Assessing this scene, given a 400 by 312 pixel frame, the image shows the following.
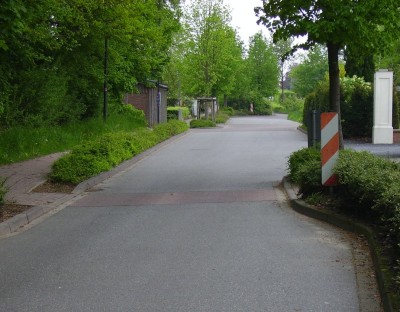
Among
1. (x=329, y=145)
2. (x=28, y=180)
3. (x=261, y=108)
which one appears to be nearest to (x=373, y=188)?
(x=329, y=145)

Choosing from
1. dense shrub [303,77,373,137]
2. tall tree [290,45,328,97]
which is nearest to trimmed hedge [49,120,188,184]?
dense shrub [303,77,373,137]

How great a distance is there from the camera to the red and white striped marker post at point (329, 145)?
29.7 feet

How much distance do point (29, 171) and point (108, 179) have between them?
6.43 feet

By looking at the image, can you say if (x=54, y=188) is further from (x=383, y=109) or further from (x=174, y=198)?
(x=383, y=109)

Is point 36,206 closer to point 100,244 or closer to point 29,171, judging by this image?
point 100,244

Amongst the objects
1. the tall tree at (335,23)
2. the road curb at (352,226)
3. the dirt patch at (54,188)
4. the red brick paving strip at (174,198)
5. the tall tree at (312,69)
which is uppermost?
the tall tree at (312,69)

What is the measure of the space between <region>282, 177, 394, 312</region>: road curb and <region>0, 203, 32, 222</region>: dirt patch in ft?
15.4

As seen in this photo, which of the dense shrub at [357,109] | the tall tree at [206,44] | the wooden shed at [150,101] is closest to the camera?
the dense shrub at [357,109]

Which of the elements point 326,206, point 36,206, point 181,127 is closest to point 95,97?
point 181,127

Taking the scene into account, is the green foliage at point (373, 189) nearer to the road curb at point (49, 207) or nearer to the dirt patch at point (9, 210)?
the road curb at point (49, 207)

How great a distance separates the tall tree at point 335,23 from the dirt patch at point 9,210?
627cm

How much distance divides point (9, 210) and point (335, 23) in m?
6.84

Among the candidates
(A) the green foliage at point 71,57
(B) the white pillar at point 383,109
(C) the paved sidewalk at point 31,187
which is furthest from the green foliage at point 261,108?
(C) the paved sidewalk at point 31,187

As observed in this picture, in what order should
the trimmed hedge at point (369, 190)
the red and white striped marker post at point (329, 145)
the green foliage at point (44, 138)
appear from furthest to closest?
the green foliage at point (44, 138) → the red and white striped marker post at point (329, 145) → the trimmed hedge at point (369, 190)
